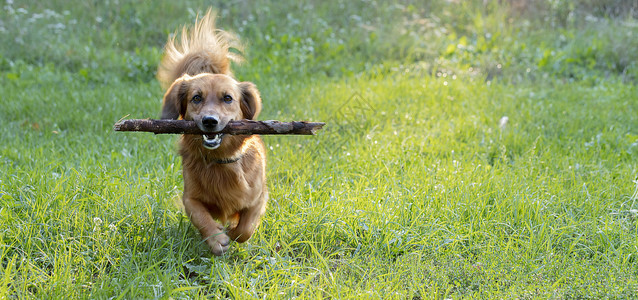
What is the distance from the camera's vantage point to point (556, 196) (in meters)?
3.78

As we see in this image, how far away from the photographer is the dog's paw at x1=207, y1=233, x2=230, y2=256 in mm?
2990

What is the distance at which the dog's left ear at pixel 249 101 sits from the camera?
362 centimetres

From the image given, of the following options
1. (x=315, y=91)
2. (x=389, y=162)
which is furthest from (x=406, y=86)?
(x=389, y=162)

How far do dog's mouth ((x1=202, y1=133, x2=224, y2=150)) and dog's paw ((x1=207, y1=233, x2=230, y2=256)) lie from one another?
0.48 m

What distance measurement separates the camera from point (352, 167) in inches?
172

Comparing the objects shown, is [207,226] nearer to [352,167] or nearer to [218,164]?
[218,164]

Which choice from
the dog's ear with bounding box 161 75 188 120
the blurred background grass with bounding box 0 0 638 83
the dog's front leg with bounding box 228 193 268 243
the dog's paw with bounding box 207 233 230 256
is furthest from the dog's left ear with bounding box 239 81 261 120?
the blurred background grass with bounding box 0 0 638 83

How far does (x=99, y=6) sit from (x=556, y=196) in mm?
8165

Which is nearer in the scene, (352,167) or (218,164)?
(218,164)

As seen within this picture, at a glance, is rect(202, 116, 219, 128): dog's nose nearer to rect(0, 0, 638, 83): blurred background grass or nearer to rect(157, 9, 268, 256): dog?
rect(157, 9, 268, 256): dog

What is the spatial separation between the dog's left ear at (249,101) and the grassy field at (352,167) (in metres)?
0.63

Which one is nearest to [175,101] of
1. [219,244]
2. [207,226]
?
[207,226]

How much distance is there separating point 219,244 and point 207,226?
0.47 ft

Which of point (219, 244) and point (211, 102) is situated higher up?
point (211, 102)
